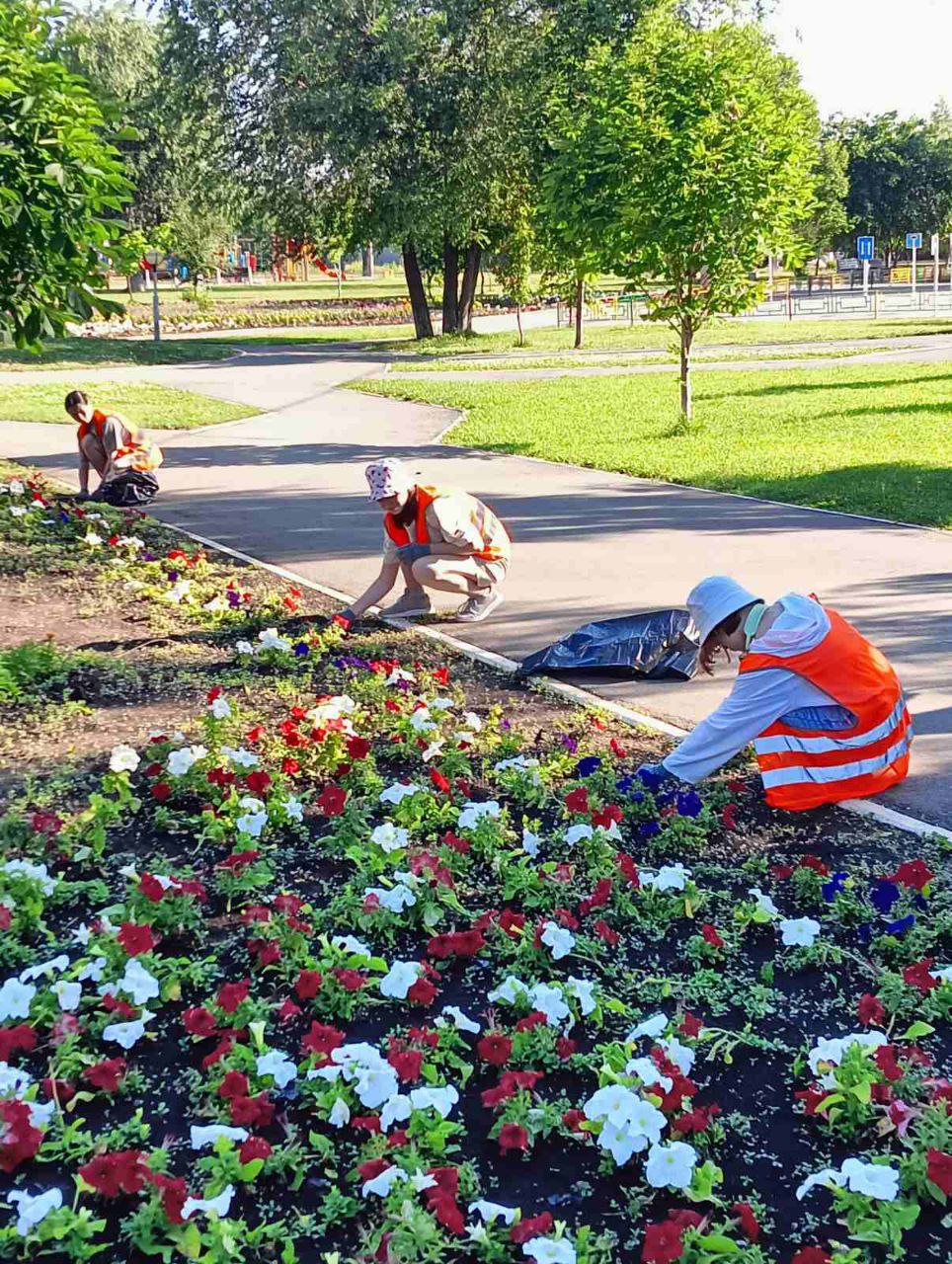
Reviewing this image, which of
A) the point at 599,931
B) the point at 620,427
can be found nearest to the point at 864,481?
the point at 620,427

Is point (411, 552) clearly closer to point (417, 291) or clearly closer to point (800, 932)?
point (800, 932)

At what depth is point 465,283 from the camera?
127ft

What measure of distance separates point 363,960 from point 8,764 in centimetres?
225

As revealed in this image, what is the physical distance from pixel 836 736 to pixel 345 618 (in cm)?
327

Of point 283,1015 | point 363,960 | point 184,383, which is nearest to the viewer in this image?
point 283,1015

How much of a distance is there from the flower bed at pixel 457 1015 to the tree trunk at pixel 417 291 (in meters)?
32.2

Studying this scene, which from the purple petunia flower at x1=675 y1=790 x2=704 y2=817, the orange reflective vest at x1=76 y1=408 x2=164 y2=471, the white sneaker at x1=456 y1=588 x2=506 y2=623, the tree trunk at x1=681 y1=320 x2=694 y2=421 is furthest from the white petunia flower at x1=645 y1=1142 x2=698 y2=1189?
the tree trunk at x1=681 y1=320 x2=694 y2=421

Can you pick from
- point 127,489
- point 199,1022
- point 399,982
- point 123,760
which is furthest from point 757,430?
point 199,1022

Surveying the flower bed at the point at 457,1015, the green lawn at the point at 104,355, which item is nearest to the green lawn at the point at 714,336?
the green lawn at the point at 104,355

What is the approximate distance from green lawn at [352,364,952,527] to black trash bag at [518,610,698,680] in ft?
14.3

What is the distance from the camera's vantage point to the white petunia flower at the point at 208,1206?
8.41 feet

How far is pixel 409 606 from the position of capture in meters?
7.66

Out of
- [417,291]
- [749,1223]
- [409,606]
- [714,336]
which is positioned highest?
[417,291]

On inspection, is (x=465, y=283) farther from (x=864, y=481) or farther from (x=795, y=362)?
(x=864, y=481)
